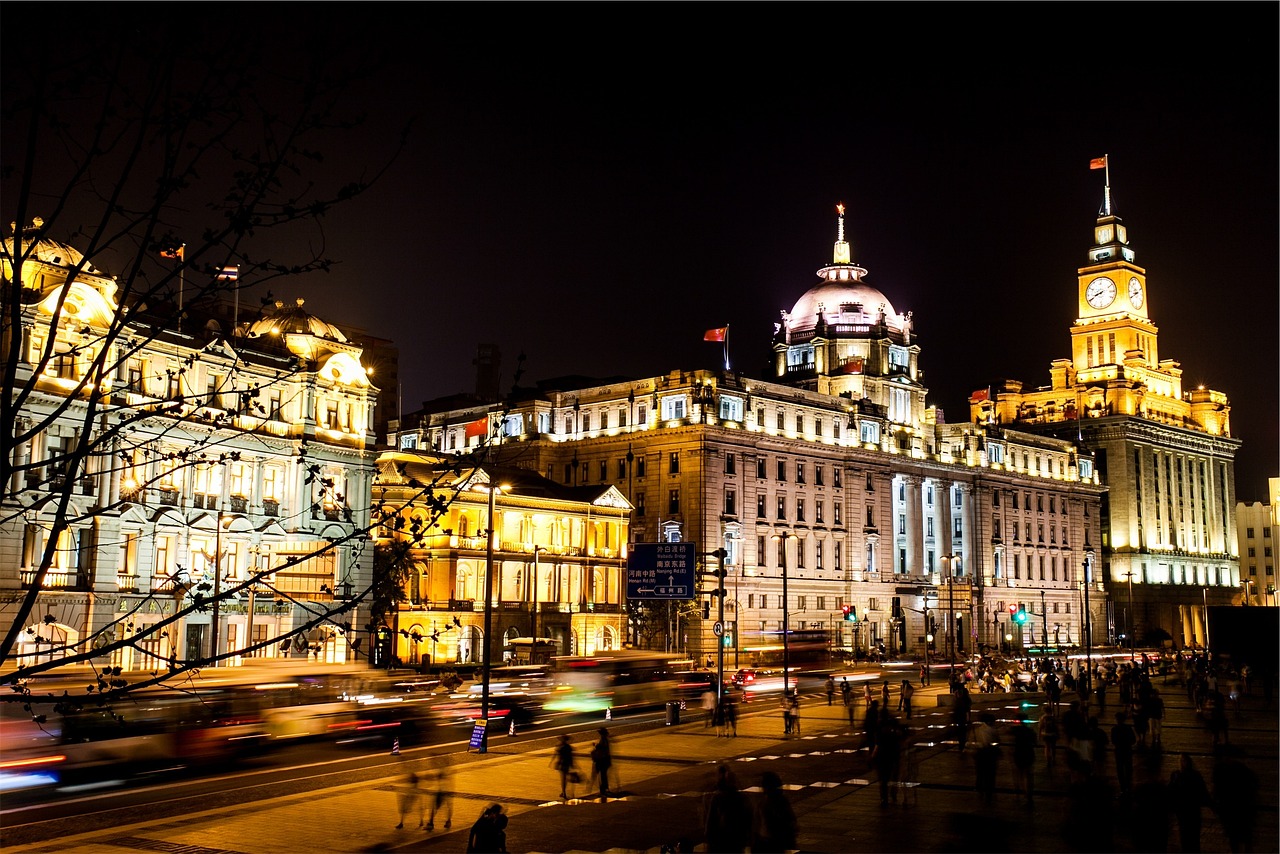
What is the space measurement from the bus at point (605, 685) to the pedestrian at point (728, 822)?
1329 inches

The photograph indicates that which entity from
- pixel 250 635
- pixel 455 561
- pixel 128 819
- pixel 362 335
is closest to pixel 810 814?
pixel 128 819

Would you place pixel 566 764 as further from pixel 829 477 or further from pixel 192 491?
pixel 829 477

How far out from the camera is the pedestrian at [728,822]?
61.1 ft

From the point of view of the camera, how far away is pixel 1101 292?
165 metres

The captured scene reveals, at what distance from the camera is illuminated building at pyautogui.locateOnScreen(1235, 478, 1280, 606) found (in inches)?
7254

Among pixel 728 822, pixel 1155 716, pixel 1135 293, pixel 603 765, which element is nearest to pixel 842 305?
pixel 1135 293

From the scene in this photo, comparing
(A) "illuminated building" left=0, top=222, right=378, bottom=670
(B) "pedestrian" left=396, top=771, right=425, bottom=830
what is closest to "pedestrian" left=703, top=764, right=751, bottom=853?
(B) "pedestrian" left=396, top=771, right=425, bottom=830

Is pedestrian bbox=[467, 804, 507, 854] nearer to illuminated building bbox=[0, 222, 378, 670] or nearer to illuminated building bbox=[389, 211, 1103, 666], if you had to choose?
illuminated building bbox=[0, 222, 378, 670]

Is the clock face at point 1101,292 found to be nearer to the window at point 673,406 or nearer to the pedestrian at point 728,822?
the window at point 673,406

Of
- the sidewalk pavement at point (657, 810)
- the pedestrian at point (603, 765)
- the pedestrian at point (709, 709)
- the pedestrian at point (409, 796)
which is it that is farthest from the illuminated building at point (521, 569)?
Answer: the pedestrian at point (409, 796)

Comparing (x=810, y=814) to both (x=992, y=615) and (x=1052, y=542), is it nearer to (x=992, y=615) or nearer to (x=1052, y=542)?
(x=992, y=615)

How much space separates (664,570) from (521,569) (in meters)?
37.7

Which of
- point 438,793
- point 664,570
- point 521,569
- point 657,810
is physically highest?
point 521,569

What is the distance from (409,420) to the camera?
125 m
